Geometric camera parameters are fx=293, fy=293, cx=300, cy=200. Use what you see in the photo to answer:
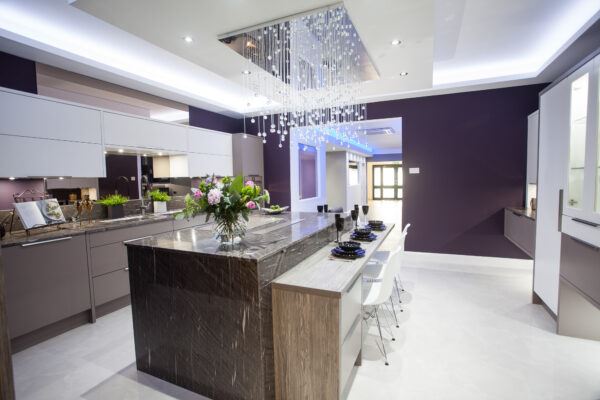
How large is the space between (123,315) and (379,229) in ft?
9.99

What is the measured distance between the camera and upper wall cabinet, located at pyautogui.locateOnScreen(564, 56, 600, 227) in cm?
215

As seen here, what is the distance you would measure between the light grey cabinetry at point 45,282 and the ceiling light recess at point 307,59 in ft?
8.21

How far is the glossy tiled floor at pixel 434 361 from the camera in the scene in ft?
6.68

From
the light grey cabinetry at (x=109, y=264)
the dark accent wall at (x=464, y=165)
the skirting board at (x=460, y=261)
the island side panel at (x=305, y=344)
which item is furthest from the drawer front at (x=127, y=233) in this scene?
the dark accent wall at (x=464, y=165)

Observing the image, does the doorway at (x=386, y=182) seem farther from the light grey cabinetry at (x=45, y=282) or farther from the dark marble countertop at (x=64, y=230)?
the light grey cabinetry at (x=45, y=282)

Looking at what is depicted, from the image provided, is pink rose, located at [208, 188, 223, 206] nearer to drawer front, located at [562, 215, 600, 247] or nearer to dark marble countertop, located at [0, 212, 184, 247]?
dark marble countertop, located at [0, 212, 184, 247]

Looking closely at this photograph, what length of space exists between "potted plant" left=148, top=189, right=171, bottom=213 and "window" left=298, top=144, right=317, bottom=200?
3110 mm

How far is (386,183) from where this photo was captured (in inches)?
645

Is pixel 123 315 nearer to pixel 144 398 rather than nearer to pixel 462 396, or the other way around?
pixel 144 398

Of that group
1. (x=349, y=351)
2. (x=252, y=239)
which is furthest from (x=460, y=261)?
(x=252, y=239)

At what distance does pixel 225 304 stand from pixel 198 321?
0.95 ft

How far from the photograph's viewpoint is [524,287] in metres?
3.82

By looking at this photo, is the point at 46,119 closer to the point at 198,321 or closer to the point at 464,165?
the point at 198,321

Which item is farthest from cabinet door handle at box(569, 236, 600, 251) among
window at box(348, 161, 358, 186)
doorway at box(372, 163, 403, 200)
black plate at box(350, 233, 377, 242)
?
doorway at box(372, 163, 403, 200)
